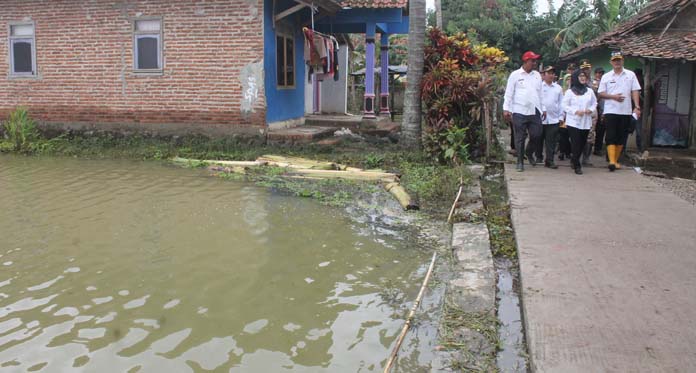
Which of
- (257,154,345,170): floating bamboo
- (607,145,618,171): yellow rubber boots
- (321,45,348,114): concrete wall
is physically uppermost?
(321,45,348,114): concrete wall

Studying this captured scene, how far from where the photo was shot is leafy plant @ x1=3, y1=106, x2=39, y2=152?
1263 cm

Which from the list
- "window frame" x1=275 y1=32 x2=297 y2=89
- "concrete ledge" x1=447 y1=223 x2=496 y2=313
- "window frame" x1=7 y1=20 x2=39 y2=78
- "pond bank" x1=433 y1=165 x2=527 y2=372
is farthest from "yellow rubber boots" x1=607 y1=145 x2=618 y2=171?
"window frame" x1=7 y1=20 x2=39 y2=78

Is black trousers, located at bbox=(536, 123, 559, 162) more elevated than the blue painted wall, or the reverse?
the blue painted wall

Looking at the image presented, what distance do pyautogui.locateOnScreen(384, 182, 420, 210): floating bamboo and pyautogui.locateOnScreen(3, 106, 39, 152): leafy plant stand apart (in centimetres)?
811

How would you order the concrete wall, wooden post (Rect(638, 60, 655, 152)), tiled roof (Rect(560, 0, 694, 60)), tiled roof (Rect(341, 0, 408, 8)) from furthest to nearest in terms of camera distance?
the concrete wall → tiled roof (Rect(341, 0, 408, 8)) → wooden post (Rect(638, 60, 655, 152)) → tiled roof (Rect(560, 0, 694, 60))

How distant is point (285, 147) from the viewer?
12.4 meters

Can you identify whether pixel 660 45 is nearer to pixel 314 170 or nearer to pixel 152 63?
pixel 314 170

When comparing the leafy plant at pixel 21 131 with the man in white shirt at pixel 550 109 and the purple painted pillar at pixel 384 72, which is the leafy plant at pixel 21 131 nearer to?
the purple painted pillar at pixel 384 72

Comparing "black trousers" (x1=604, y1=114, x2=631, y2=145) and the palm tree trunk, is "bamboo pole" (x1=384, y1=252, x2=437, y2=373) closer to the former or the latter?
"black trousers" (x1=604, y1=114, x2=631, y2=145)

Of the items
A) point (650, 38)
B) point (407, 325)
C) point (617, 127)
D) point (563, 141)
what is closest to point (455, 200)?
point (617, 127)

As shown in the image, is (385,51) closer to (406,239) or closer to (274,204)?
(274,204)

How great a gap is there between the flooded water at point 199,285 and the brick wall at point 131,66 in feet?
16.9

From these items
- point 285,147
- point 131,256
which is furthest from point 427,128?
point 131,256

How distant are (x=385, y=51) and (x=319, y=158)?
7705 mm
